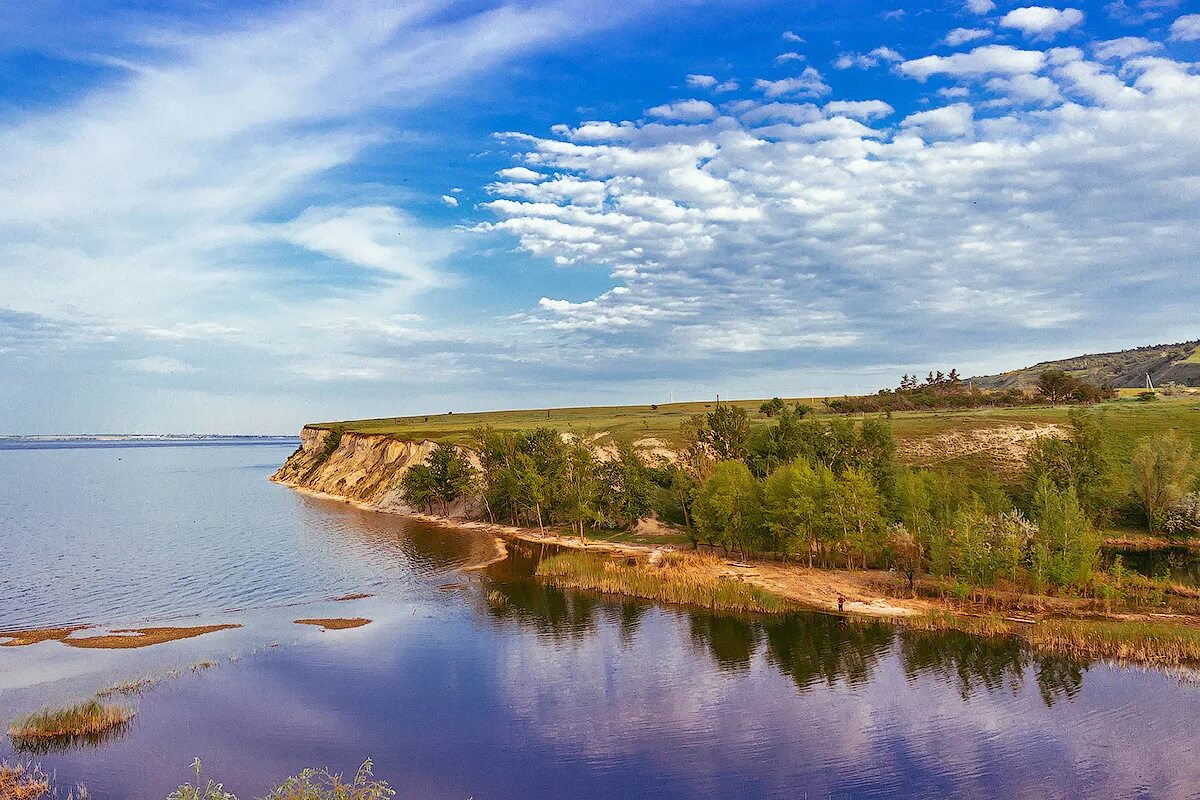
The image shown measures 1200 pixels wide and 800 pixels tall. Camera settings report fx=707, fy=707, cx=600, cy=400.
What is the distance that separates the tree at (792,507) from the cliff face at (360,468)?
54.6 m

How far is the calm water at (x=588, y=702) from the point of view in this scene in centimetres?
2605

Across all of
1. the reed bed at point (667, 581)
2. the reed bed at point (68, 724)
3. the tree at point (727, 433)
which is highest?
the tree at point (727, 433)

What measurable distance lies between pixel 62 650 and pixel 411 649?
66.5 ft

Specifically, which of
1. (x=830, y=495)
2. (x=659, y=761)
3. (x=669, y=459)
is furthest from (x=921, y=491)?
(x=669, y=459)

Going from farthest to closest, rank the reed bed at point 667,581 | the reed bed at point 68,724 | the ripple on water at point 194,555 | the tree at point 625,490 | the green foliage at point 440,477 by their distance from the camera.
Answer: the green foliage at point 440,477 < the tree at point 625,490 < the ripple on water at point 194,555 < the reed bed at point 667,581 < the reed bed at point 68,724

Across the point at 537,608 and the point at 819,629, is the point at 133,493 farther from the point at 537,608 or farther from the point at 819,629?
the point at 819,629

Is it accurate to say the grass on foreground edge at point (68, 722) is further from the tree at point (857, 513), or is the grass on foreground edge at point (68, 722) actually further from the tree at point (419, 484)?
the tree at point (419, 484)

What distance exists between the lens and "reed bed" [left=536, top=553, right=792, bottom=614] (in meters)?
51.2

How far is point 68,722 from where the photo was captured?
29.7 m

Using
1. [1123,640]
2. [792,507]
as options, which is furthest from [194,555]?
[1123,640]

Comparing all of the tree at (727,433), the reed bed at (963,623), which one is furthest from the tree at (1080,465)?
the reed bed at (963,623)

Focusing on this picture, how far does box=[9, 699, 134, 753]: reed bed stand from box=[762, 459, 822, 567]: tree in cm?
4733

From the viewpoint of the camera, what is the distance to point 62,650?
41.4 meters

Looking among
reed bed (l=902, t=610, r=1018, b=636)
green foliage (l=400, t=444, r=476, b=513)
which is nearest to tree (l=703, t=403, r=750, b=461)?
green foliage (l=400, t=444, r=476, b=513)
